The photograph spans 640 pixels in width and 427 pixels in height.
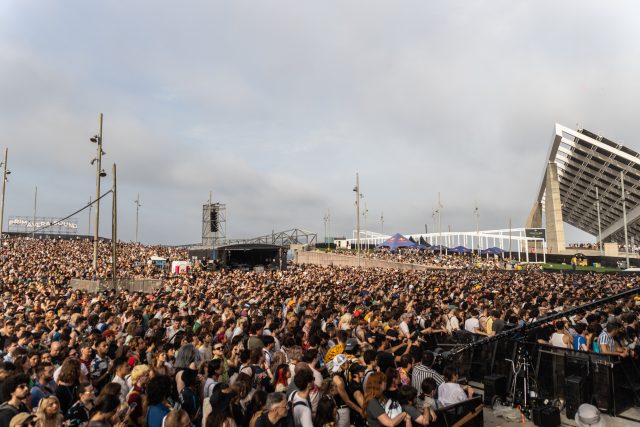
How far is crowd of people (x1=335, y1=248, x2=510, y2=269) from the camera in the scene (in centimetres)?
5090

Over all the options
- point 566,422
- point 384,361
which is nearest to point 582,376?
point 566,422

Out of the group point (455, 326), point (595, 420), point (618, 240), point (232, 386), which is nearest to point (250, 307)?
point (455, 326)

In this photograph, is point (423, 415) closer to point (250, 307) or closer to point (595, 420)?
point (595, 420)

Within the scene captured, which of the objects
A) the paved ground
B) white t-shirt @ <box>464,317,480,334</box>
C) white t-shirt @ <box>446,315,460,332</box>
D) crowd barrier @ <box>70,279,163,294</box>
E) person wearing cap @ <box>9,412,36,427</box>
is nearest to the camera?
person wearing cap @ <box>9,412,36,427</box>

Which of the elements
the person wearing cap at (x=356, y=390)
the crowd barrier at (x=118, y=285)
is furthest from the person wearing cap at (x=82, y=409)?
the crowd barrier at (x=118, y=285)

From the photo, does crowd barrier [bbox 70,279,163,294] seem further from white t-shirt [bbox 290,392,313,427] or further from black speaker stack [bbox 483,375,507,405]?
white t-shirt [bbox 290,392,313,427]

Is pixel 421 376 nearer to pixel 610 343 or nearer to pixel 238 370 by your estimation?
pixel 238 370

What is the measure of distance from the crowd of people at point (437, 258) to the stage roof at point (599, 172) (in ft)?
58.1

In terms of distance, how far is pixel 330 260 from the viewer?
180 feet

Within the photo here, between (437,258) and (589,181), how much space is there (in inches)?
1290

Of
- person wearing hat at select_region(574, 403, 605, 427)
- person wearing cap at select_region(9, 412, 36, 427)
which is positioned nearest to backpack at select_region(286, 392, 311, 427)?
person wearing cap at select_region(9, 412, 36, 427)

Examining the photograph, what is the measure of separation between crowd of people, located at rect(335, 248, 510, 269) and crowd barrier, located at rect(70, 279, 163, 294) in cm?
3423

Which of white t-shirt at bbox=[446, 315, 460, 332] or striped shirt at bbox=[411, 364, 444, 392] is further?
white t-shirt at bbox=[446, 315, 460, 332]

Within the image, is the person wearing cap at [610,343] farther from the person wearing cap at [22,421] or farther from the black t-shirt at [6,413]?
the black t-shirt at [6,413]
